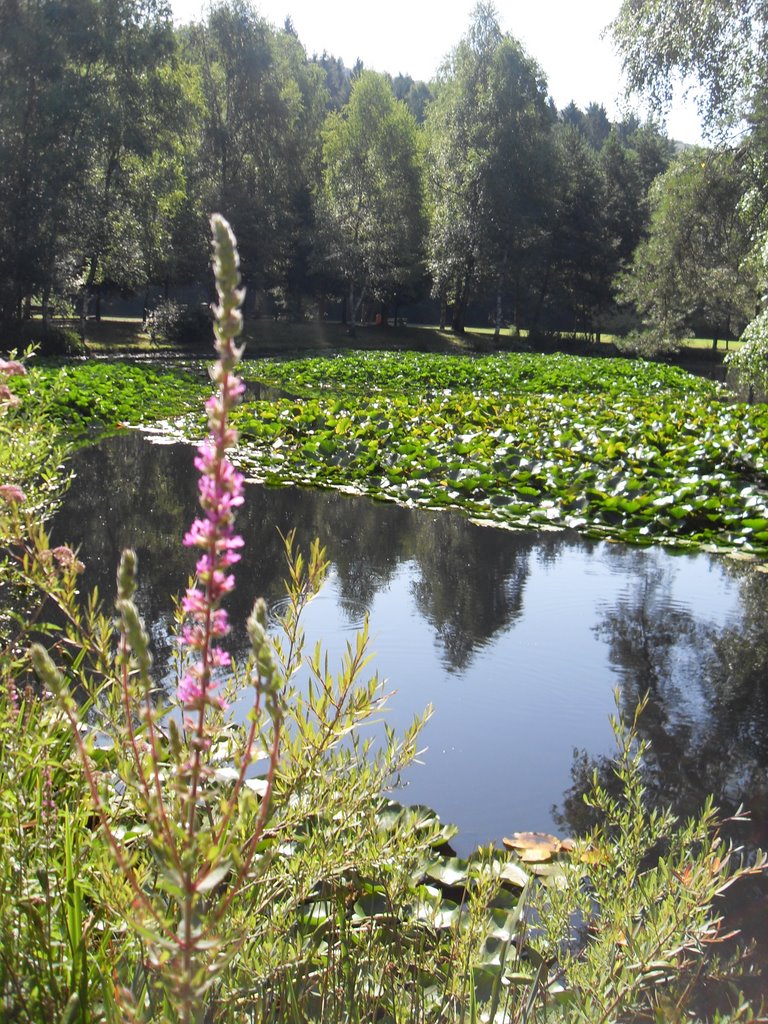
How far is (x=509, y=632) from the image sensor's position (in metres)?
6.52

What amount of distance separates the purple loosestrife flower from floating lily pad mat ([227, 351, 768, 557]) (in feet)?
27.1

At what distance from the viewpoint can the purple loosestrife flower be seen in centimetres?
91

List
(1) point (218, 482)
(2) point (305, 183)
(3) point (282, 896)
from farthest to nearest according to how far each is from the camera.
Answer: (2) point (305, 183)
(3) point (282, 896)
(1) point (218, 482)

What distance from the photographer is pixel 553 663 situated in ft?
19.4

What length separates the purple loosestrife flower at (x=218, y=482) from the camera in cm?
91

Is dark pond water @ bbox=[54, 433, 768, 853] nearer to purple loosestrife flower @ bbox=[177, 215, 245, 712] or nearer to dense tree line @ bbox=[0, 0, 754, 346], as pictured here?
purple loosestrife flower @ bbox=[177, 215, 245, 712]

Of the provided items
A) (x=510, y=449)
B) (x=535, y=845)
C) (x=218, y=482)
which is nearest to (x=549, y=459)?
(x=510, y=449)

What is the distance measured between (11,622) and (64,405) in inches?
440

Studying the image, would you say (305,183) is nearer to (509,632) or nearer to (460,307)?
(460,307)

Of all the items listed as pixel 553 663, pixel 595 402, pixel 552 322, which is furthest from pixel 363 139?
pixel 553 663

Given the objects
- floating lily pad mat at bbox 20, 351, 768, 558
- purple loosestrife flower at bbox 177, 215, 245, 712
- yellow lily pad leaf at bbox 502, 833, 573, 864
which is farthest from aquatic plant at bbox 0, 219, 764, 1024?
floating lily pad mat at bbox 20, 351, 768, 558

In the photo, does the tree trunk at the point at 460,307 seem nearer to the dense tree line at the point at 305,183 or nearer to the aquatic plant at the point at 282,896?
the dense tree line at the point at 305,183

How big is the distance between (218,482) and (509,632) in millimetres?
5727

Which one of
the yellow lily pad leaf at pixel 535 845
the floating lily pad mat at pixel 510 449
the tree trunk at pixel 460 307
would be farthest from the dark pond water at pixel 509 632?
the tree trunk at pixel 460 307
